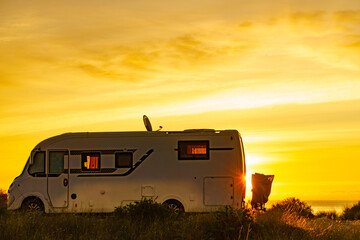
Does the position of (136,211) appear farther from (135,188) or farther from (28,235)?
(28,235)

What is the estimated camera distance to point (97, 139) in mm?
19547

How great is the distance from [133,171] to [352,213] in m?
11.7

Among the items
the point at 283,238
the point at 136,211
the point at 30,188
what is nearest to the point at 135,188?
the point at 136,211

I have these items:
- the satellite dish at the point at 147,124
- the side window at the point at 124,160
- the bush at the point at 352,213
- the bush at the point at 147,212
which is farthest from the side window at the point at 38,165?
the bush at the point at 352,213

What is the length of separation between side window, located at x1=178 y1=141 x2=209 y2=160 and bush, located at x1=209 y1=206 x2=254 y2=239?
4.43 meters

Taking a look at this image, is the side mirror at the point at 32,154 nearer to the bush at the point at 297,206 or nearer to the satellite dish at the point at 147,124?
the satellite dish at the point at 147,124

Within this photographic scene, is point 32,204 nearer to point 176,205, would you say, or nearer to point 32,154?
point 32,154

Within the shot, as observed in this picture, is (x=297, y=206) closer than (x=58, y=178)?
No

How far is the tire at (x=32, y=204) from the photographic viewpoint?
19516mm

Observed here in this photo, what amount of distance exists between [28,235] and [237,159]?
26.3 feet

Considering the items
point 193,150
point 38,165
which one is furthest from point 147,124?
point 38,165

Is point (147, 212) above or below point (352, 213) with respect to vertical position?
above

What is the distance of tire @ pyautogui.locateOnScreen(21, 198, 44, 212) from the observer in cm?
1952

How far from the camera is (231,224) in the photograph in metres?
14.2
